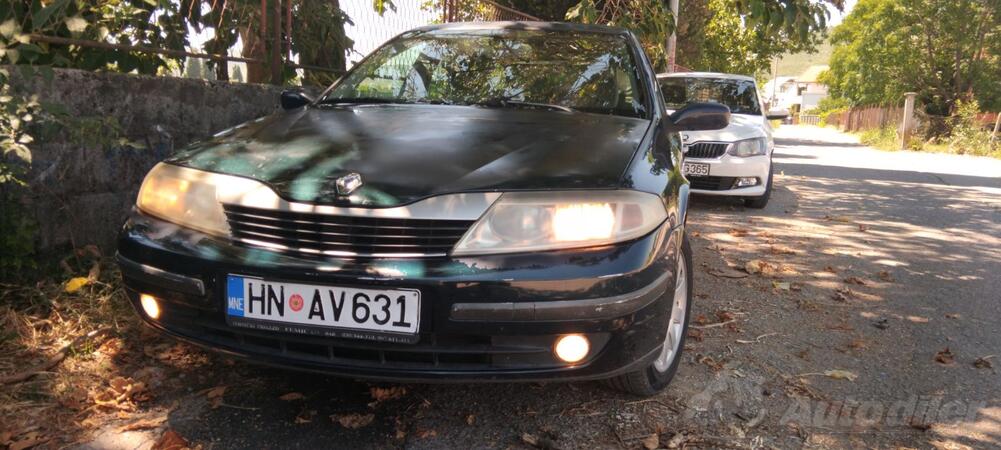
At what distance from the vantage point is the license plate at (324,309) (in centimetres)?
198

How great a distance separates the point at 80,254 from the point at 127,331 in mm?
665

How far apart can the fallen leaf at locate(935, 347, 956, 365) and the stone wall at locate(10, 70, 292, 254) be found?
12.0ft

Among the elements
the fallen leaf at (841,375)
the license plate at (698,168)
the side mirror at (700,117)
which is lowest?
the fallen leaf at (841,375)

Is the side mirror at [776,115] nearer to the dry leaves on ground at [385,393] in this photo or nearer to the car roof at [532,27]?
the car roof at [532,27]

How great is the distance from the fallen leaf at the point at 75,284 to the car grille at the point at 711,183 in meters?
5.64

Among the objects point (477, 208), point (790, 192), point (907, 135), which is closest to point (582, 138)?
point (477, 208)

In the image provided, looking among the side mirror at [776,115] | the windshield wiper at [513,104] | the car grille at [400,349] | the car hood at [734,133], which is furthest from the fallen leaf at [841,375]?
the side mirror at [776,115]

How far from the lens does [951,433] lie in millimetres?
2465

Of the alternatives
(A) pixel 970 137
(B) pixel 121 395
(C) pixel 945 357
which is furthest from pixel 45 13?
(A) pixel 970 137

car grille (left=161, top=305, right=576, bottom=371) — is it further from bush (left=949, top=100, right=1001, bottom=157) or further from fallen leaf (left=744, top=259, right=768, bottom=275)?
bush (left=949, top=100, right=1001, bottom=157)

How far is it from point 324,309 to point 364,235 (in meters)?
0.23

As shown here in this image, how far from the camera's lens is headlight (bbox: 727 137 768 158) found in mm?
7152

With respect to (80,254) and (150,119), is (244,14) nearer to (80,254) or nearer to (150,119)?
(150,119)

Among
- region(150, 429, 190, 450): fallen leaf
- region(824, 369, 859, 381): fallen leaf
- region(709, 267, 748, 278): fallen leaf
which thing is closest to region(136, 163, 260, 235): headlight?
region(150, 429, 190, 450): fallen leaf
